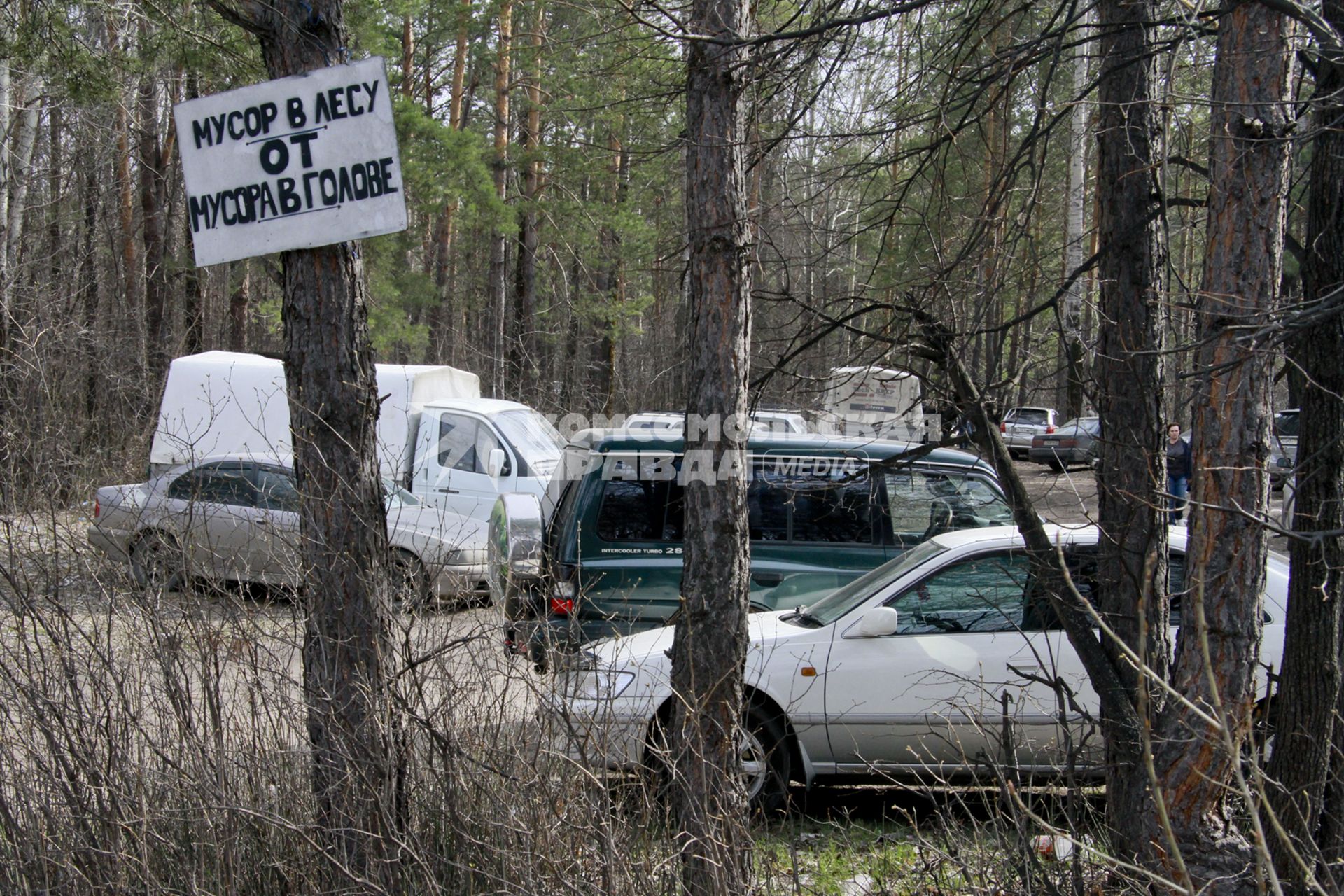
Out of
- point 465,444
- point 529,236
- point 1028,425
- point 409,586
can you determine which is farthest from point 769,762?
point 1028,425

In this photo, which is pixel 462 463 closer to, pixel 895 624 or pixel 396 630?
pixel 895 624

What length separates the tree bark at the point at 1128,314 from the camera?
405cm

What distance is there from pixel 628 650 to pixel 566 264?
2137 cm

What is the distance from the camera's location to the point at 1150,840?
136 inches

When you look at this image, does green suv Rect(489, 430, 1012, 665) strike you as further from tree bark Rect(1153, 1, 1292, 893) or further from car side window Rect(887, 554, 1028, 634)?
tree bark Rect(1153, 1, 1292, 893)

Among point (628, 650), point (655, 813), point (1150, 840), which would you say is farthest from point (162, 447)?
point (1150, 840)

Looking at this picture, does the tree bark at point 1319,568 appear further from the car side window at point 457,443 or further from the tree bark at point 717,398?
the car side window at point 457,443

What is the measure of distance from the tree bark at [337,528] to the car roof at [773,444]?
371 cm

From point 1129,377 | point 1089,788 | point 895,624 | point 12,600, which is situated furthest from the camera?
point 895,624

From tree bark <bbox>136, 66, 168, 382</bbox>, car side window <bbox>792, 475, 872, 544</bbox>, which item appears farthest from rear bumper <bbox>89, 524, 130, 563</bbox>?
tree bark <bbox>136, 66, 168, 382</bbox>

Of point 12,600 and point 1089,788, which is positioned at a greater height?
point 12,600

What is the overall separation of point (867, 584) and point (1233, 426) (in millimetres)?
2909

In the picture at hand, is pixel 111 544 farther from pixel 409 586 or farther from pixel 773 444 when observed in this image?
pixel 773 444

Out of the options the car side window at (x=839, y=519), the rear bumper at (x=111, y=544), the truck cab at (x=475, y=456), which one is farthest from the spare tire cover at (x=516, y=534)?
the truck cab at (x=475, y=456)
